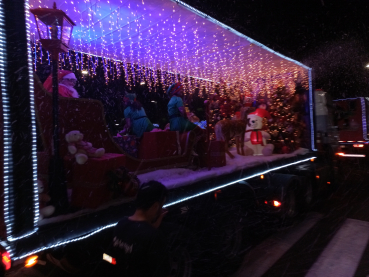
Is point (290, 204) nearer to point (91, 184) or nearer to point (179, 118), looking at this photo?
point (179, 118)

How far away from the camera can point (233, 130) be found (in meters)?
5.24

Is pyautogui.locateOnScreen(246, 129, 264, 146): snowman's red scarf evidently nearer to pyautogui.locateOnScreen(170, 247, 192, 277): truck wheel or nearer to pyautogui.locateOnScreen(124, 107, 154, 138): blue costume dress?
pyautogui.locateOnScreen(124, 107, 154, 138): blue costume dress

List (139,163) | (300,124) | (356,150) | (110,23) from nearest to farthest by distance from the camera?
1. (139,163)
2. (110,23)
3. (300,124)
4. (356,150)

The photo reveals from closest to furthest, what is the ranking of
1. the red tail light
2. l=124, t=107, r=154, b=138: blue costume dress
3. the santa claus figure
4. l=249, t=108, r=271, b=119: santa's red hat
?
the red tail light
the santa claus figure
l=124, t=107, r=154, b=138: blue costume dress
l=249, t=108, r=271, b=119: santa's red hat

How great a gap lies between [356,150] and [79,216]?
37.9 feet

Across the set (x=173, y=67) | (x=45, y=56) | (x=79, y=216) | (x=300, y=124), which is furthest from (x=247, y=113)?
(x=79, y=216)

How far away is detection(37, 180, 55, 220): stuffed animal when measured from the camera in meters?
1.96

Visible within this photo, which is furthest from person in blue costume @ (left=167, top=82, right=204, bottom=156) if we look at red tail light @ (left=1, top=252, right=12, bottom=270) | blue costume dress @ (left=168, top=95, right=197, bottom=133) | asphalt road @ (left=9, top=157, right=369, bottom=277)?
red tail light @ (left=1, top=252, right=12, bottom=270)

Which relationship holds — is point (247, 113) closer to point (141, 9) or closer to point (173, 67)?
point (173, 67)

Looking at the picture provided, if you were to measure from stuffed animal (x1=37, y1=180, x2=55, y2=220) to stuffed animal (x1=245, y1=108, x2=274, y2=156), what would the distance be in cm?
415

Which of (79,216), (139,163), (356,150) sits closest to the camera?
(79,216)

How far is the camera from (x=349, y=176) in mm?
9023

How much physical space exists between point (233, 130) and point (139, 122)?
2058mm

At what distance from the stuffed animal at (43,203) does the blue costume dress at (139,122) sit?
190 centimetres
